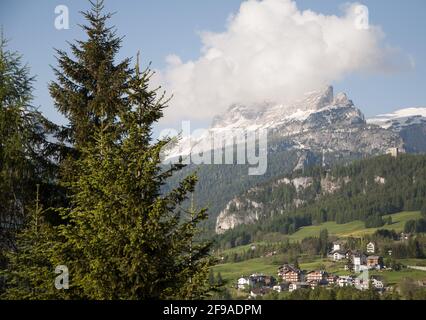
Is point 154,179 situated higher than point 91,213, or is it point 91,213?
point 154,179

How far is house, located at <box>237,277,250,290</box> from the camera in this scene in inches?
6771

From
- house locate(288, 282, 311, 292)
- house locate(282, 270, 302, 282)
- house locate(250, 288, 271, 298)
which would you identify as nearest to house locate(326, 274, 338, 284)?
house locate(288, 282, 311, 292)

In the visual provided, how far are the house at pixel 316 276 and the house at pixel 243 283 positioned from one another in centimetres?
2229

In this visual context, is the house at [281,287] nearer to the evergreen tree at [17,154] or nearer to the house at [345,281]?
the house at [345,281]

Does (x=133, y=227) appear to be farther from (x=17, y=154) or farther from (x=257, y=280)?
(x=257, y=280)

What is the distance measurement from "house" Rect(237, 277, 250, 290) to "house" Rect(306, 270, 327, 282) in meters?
22.3

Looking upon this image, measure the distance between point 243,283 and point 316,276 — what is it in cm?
2877

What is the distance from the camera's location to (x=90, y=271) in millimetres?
15500

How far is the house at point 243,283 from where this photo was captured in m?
172

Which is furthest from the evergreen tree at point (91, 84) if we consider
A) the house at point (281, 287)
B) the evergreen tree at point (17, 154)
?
the house at point (281, 287)

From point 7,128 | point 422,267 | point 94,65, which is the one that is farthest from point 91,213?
point 422,267

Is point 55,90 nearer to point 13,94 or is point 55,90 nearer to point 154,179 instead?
point 13,94
